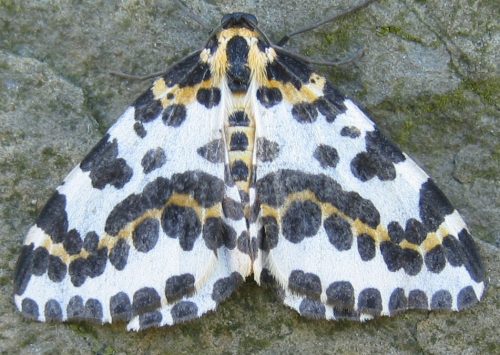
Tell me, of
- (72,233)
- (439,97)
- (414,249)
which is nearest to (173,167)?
(72,233)

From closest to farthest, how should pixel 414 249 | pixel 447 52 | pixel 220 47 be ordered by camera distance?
pixel 414 249
pixel 220 47
pixel 447 52

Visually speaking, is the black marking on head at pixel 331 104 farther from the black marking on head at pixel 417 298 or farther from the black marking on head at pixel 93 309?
the black marking on head at pixel 93 309


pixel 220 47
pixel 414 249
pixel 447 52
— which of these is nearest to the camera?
pixel 414 249

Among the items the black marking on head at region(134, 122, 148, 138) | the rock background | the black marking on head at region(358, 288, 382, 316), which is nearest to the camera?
the black marking on head at region(358, 288, 382, 316)

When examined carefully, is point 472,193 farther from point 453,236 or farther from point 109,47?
point 109,47

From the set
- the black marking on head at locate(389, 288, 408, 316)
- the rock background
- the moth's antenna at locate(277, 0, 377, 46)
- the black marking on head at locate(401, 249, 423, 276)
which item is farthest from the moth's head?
the black marking on head at locate(389, 288, 408, 316)

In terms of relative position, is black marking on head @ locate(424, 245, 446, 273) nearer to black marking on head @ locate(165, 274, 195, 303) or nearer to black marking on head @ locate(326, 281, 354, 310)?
black marking on head @ locate(326, 281, 354, 310)

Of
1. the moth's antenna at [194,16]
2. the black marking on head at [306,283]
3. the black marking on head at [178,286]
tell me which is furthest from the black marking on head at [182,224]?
the moth's antenna at [194,16]

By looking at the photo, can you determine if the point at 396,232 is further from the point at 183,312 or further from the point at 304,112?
the point at 183,312
